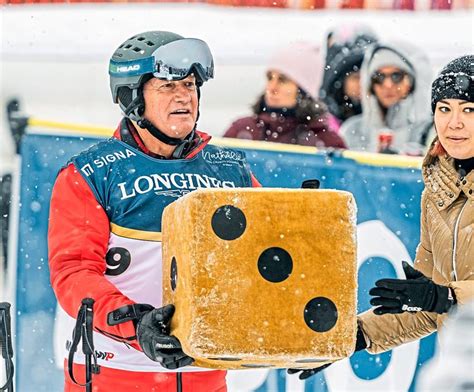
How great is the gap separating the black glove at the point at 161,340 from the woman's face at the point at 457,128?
116 cm

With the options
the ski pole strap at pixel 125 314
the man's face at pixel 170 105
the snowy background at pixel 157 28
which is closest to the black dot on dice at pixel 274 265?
the ski pole strap at pixel 125 314

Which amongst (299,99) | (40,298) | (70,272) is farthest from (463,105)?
(299,99)

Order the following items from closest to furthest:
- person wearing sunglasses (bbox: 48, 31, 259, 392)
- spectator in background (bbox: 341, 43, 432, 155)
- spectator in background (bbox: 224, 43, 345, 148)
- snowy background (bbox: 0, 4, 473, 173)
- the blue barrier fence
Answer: person wearing sunglasses (bbox: 48, 31, 259, 392) < the blue barrier fence < spectator in background (bbox: 224, 43, 345, 148) < spectator in background (bbox: 341, 43, 432, 155) < snowy background (bbox: 0, 4, 473, 173)

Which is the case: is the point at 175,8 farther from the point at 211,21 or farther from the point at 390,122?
the point at 390,122

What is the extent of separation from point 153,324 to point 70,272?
0.47m

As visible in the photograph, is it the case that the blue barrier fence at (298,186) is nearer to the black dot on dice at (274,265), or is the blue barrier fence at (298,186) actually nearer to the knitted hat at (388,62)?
the knitted hat at (388,62)

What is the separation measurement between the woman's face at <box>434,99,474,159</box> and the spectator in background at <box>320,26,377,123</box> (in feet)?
11.8

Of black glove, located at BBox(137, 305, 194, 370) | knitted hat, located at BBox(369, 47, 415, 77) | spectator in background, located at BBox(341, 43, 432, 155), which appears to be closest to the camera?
black glove, located at BBox(137, 305, 194, 370)

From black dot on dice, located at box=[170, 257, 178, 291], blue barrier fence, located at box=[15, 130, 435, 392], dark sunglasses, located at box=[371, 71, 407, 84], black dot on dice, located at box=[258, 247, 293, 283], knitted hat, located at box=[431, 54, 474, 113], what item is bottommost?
blue barrier fence, located at box=[15, 130, 435, 392]

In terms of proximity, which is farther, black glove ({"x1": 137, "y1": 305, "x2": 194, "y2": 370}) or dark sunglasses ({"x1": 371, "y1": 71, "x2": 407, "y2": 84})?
dark sunglasses ({"x1": 371, "y1": 71, "x2": 407, "y2": 84})

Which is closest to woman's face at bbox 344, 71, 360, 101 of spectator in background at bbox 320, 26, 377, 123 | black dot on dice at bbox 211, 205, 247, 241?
spectator in background at bbox 320, 26, 377, 123

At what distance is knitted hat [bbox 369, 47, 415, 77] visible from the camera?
7.99 metres

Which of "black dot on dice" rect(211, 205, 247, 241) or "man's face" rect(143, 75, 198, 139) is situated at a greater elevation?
"man's face" rect(143, 75, 198, 139)

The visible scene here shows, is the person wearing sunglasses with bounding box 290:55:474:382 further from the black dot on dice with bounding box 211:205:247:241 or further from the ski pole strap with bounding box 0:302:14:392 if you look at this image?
the ski pole strap with bounding box 0:302:14:392
